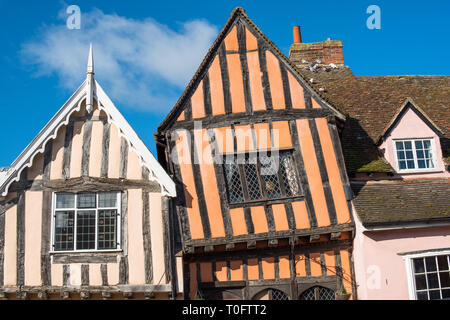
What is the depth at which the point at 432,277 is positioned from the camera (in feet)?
35.0

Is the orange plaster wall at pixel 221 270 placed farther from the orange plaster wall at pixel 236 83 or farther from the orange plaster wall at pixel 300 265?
the orange plaster wall at pixel 236 83

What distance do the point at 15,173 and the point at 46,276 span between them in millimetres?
2365

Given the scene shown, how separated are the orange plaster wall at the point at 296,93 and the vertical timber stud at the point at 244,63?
3.43ft

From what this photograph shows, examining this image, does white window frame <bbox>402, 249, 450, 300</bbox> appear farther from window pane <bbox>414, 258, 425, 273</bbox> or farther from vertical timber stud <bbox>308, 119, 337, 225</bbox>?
vertical timber stud <bbox>308, 119, 337, 225</bbox>

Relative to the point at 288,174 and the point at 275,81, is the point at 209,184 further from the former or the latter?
the point at 275,81

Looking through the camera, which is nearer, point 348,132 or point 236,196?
point 236,196

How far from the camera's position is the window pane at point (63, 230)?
416 inches

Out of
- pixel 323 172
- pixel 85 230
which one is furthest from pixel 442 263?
pixel 85 230

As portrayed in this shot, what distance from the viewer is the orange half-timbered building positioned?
35.7 ft

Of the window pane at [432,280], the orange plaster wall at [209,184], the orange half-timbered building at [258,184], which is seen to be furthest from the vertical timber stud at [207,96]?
the window pane at [432,280]
